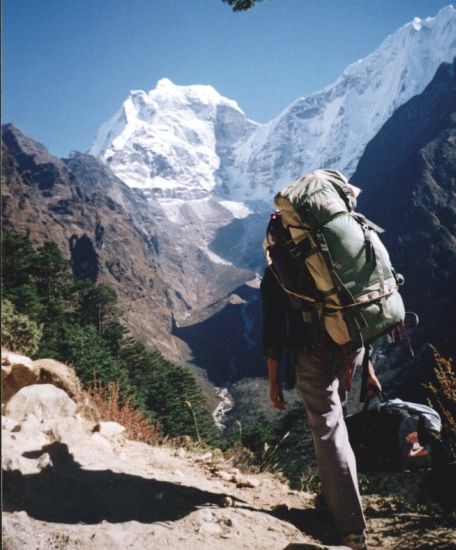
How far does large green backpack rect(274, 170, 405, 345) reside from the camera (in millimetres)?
2111

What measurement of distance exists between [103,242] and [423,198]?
8776cm

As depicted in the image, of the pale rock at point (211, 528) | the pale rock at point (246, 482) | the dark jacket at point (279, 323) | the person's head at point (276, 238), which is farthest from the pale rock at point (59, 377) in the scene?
the person's head at point (276, 238)

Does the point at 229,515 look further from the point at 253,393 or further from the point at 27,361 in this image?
the point at 253,393

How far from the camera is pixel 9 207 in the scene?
8744cm

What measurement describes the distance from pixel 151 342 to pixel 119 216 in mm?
66046

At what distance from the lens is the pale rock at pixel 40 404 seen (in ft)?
12.0

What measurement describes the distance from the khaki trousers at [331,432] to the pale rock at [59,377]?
11.4 feet

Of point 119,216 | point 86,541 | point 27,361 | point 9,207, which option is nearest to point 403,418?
point 86,541

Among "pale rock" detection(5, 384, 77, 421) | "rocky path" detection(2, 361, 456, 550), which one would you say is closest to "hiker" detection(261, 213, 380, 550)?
"rocky path" detection(2, 361, 456, 550)

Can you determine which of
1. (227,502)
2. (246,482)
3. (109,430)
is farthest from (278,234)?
(109,430)

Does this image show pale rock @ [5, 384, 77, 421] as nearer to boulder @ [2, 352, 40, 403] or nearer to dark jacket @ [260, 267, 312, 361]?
boulder @ [2, 352, 40, 403]

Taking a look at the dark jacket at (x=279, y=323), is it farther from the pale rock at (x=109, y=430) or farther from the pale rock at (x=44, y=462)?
the pale rock at (x=109, y=430)

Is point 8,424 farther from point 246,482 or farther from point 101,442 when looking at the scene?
point 246,482

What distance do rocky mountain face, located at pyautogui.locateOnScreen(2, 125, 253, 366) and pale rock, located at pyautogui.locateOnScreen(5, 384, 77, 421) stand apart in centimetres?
7010
